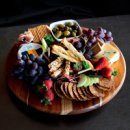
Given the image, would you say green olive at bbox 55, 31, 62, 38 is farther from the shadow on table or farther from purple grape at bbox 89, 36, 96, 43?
the shadow on table

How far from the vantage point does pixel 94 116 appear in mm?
1007

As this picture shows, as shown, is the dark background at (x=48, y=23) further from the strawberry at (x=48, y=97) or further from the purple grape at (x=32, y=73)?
the purple grape at (x=32, y=73)

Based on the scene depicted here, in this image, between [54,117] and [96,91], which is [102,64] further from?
[54,117]

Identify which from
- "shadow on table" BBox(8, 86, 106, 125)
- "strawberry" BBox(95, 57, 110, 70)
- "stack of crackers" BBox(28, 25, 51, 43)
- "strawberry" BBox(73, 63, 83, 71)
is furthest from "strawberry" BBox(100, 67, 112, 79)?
"stack of crackers" BBox(28, 25, 51, 43)
